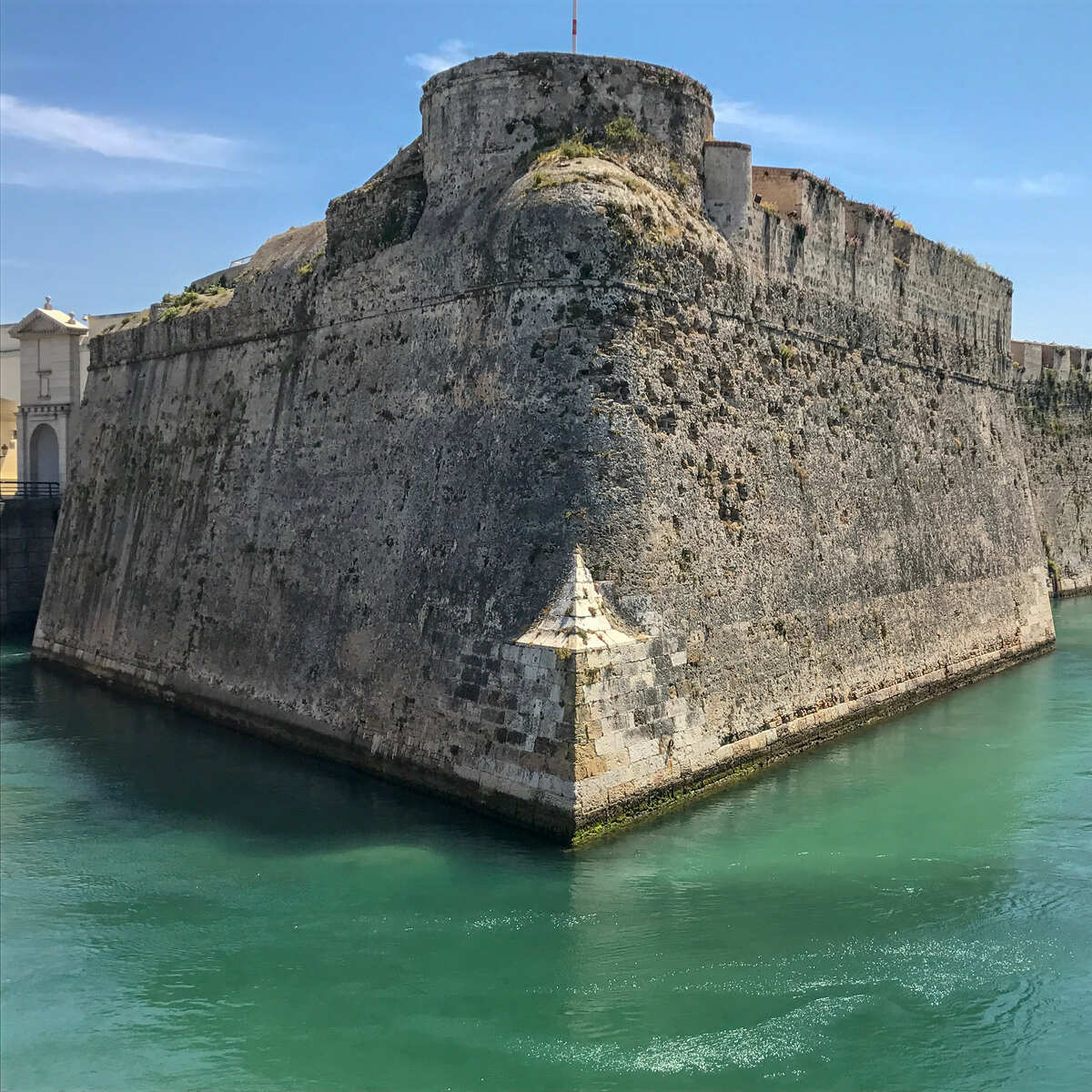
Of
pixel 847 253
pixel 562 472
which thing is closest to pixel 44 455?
pixel 847 253

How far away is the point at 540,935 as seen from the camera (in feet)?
26.6

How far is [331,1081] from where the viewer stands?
6410 mm

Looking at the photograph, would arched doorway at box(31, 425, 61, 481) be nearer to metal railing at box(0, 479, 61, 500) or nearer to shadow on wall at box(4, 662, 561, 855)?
metal railing at box(0, 479, 61, 500)

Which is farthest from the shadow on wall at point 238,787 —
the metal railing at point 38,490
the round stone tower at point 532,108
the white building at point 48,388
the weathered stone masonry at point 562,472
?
the white building at point 48,388

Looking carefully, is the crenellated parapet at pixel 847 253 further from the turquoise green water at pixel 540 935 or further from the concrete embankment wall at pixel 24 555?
the concrete embankment wall at pixel 24 555

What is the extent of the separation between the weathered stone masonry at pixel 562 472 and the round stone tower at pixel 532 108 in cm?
3

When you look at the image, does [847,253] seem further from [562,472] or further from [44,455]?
[44,455]

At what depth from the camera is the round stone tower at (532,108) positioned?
1134cm

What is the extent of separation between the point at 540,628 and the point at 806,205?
6.82m

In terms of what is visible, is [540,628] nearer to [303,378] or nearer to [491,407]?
[491,407]

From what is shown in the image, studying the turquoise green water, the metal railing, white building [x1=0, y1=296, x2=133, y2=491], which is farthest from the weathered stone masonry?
white building [x1=0, y1=296, x2=133, y2=491]

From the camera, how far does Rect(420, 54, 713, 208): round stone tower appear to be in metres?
11.3

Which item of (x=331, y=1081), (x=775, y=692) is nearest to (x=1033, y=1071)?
(x=331, y=1081)

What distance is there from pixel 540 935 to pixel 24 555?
1773 cm
